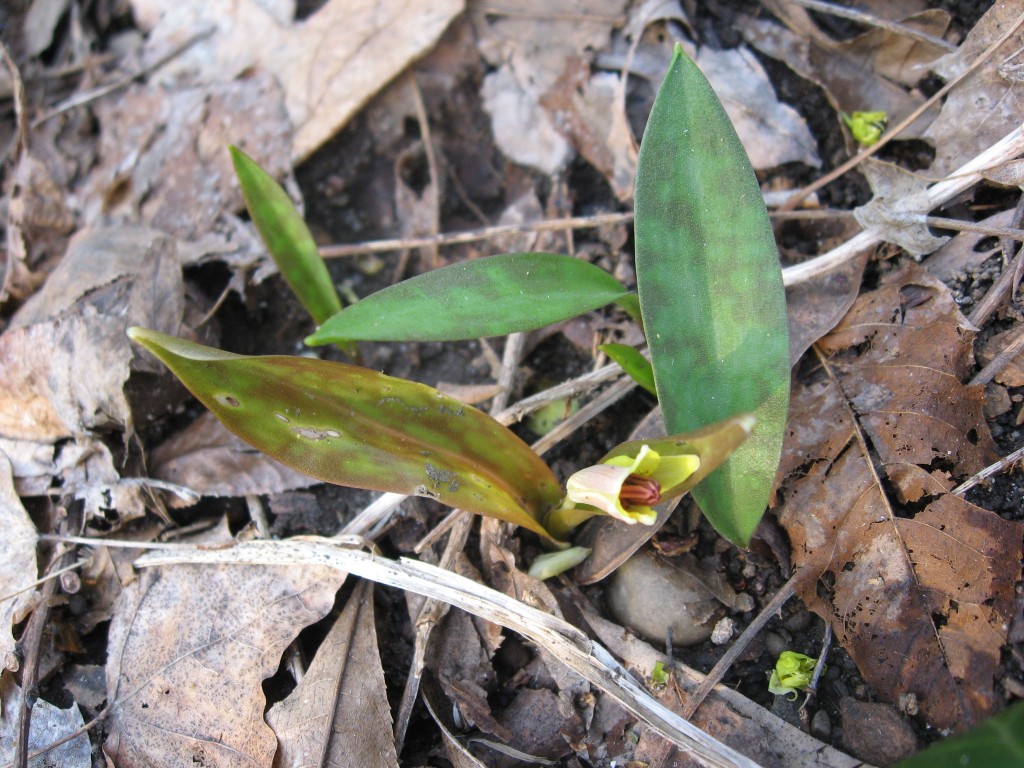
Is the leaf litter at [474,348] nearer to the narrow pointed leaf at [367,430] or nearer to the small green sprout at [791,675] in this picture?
the small green sprout at [791,675]

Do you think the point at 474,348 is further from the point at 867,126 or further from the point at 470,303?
the point at 867,126

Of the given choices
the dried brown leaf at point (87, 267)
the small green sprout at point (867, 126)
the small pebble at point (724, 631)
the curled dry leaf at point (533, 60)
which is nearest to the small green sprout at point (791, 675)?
the small pebble at point (724, 631)

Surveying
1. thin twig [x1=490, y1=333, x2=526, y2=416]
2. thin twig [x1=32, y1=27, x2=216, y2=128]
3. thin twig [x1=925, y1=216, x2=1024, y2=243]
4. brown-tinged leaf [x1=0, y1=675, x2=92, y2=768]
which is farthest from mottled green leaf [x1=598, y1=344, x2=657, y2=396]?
thin twig [x1=32, y1=27, x2=216, y2=128]

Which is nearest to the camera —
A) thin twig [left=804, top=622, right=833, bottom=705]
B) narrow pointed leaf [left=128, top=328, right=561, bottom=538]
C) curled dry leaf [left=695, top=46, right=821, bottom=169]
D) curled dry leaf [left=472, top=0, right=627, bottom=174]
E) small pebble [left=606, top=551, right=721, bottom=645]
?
narrow pointed leaf [left=128, top=328, right=561, bottom=538]

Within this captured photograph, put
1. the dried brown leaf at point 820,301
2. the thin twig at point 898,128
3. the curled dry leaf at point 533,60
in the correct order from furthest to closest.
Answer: the curled dry leaf at point 533,60 → the thin twig at point 898,128 → the dried brown leaf at point 820,301

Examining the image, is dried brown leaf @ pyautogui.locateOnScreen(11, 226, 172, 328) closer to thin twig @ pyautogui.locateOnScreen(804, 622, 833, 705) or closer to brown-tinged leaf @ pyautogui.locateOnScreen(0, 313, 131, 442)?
brown-tinged leaf @ pyautogui.locateOnScreen(0, 313, 131, 442)
